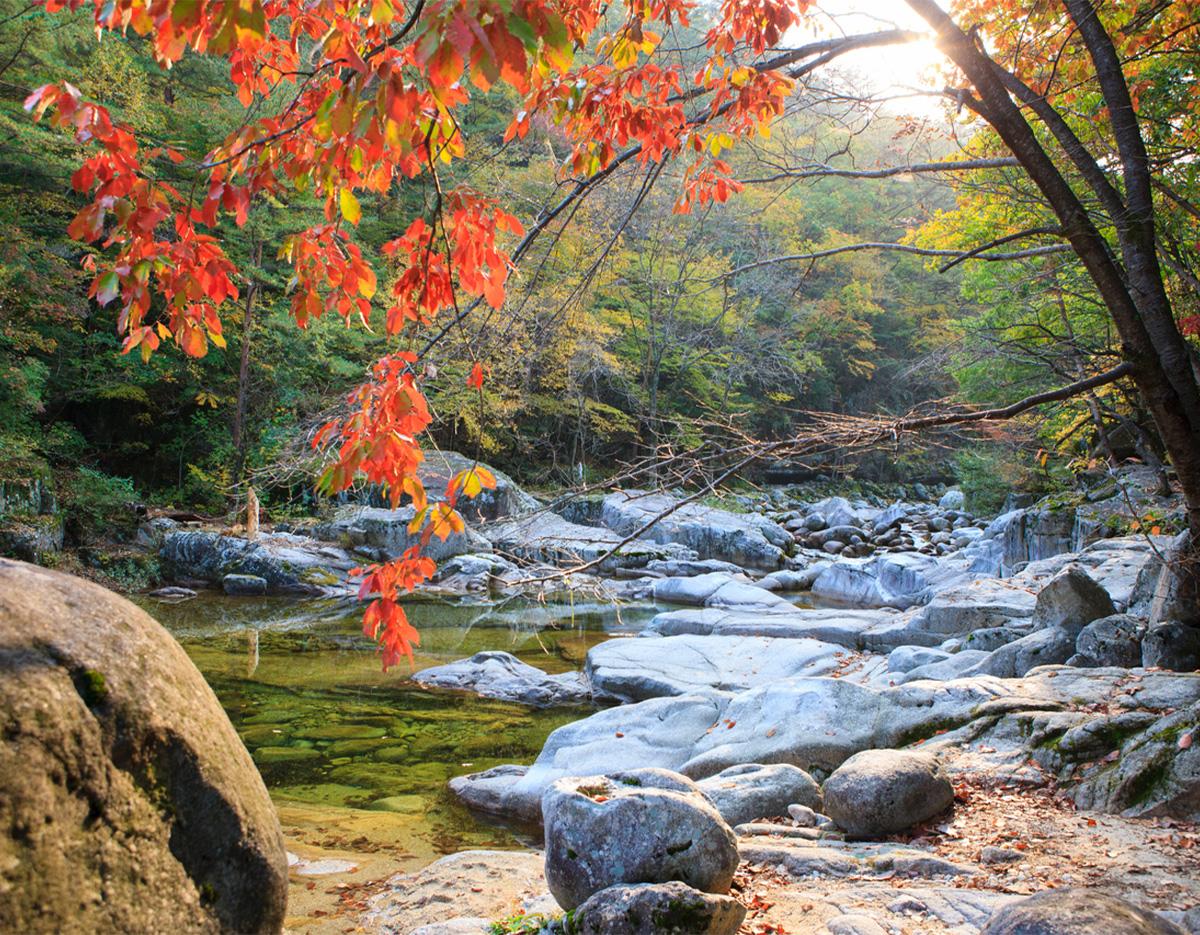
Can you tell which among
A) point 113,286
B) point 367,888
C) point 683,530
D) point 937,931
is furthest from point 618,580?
point 113,286

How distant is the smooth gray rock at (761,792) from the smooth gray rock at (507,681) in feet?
12.4

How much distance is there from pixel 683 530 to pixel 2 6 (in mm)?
16634

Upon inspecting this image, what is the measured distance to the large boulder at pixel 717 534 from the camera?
19.6 meters

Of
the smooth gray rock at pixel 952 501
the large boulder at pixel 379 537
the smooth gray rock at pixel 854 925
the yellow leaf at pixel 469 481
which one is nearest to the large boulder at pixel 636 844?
the smooth gray rock at pixel 854 925

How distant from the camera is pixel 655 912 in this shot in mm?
2918

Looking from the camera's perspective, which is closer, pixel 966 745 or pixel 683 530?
pixel 966 745

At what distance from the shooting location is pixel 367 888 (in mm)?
4371

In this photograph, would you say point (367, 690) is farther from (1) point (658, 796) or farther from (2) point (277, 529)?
(2) point (277, 529)

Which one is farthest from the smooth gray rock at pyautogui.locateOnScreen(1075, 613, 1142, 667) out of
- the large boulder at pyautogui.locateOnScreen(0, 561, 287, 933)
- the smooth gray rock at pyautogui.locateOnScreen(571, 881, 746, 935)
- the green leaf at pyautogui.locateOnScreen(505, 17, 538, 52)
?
the green leaf at pyautogui.locateOnScreen(505, 17, 538, 52)

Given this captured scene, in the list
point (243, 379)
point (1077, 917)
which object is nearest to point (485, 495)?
point (243, 379)

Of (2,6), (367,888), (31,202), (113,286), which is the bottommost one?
(367,888)

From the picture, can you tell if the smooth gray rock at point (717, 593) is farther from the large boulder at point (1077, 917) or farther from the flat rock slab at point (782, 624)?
the large boulder at point (1077, 917)

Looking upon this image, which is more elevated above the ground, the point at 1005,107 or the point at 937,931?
the point at 1005,107

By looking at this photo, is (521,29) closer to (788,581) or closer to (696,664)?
(696,664)
